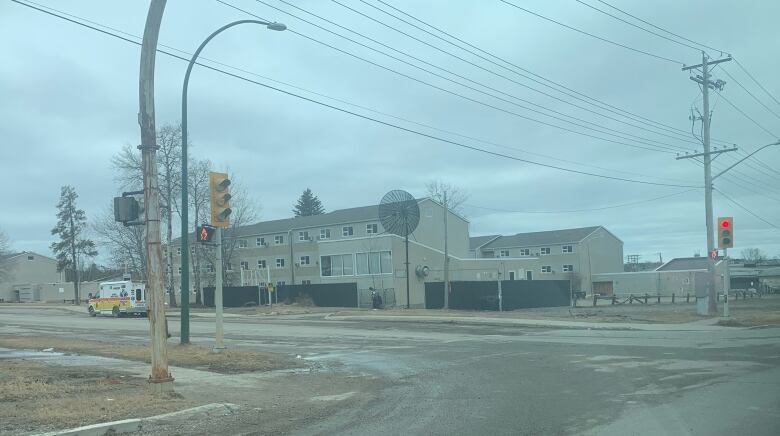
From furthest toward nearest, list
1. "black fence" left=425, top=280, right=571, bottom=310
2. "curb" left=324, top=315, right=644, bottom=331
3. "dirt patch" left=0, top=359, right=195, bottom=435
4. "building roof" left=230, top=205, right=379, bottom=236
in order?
1. "building roof" left=230, top=205, right=379, bottom=236
2. "black fence" left=425, top=280, right=571, bottom=310
3. "curb" left=324, top=315, right=644, bottom=331
4. "dirt patch" left=0, top=359, right=195, bottom=435

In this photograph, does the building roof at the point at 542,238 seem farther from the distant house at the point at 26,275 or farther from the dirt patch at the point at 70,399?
the dirt patch at the point at 70,399

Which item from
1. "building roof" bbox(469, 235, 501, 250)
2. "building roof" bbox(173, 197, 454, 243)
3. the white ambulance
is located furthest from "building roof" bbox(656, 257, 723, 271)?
the white ambulance

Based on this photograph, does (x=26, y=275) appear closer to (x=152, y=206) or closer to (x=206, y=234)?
(x=206, y=234)

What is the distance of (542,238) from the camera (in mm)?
91625

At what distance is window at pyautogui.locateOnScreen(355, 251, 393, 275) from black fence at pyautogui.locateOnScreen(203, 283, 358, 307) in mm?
2859

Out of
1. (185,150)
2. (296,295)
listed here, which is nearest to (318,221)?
(296,295)

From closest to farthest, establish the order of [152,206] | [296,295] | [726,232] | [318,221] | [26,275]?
1. [152,206]
2. [726,232]
3. [296,295]
4. [318,221]
5. [26,275]

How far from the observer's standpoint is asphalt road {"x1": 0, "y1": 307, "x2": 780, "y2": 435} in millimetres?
8930

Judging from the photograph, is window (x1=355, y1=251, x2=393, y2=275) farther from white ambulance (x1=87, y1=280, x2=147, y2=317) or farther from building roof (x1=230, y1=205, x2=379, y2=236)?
white ambulance (x1=87, y1=280, x2=147, y2=317)

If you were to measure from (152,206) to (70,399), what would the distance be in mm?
3289

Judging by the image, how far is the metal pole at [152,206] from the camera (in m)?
11.6

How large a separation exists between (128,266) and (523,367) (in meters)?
59.1

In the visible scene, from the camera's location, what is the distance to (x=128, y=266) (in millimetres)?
67250

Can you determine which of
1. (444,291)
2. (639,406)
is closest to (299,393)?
(639,406)
